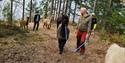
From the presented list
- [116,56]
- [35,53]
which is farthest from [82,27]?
[116,56]

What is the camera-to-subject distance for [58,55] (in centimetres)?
1430

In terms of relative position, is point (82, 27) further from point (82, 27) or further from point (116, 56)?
point (116, 56)

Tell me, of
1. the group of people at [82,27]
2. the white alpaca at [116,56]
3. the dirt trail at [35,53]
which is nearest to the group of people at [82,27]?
the group of people at [82,27]

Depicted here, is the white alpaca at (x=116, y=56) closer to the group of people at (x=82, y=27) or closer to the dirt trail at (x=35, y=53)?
the dirt trail at (x=35, y=53)

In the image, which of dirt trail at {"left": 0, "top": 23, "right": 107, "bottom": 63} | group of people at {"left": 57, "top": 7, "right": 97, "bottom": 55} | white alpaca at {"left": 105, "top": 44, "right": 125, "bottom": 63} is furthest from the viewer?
group of people at {"left": 57, "top": 7, "right": 97, "bottom": 55}

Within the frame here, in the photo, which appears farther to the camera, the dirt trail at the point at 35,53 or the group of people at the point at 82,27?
the group of people at the point at 82,27

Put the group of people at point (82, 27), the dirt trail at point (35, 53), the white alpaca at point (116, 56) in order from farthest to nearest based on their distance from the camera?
the group of people at point (82, 27), the dirt trail at point (35, 53), the white alpaca at point (116, 56)

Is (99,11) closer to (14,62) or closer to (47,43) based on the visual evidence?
(47,43)

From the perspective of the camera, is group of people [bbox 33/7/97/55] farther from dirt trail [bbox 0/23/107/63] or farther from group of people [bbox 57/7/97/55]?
dirt trail [bbox 0/23/107/63]

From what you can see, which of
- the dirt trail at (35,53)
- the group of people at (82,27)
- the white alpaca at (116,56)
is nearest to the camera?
the white alpaca at (116,56)

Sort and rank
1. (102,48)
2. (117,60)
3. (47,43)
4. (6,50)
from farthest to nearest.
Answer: (102,48)
(47,43)
(6,50)
(117,60)

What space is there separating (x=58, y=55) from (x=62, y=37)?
0.76 meters

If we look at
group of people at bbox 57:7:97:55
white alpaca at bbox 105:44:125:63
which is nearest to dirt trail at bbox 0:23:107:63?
group of people at bbox 57:7:97:55

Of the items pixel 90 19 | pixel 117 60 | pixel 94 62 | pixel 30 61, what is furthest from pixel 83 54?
pixel 117 60
